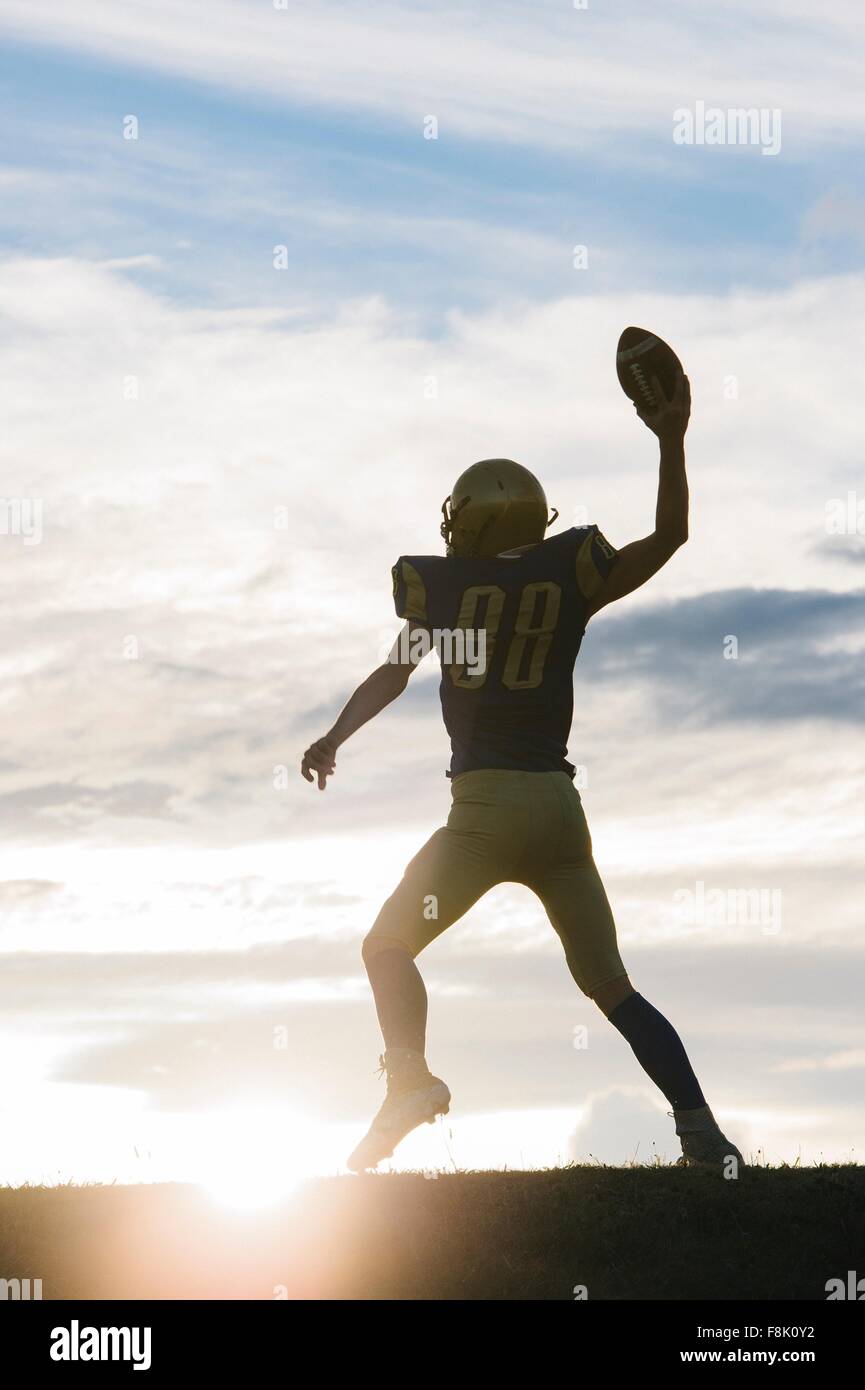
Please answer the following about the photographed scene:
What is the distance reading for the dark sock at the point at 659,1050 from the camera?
804 cm

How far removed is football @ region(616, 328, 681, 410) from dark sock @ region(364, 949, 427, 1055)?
2.76 meters

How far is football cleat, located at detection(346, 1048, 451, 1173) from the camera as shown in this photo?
743 centimetres

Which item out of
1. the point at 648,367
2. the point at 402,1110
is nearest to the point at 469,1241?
the point at 402,1110

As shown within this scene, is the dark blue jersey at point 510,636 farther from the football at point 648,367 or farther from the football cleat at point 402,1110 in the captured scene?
the football cleat at point 402,1110

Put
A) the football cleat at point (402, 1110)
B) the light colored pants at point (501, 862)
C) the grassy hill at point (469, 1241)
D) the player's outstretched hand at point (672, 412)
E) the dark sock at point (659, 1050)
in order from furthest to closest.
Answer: the dark sock at point (659, 1050) → the player's outstretched hand at point (672, 412) → the light colored pants at point (501, 862) → the football cleat at point (402, 1110) → the grassy hill at point (469, 1241)

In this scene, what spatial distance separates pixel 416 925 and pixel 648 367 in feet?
9.01

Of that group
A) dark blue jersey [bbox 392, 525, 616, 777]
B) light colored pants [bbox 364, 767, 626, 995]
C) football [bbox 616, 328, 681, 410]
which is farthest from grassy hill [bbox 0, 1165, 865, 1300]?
football [bbox 616, 328, 681, 410]

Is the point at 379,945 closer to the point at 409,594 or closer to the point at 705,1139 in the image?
the point at 409,594

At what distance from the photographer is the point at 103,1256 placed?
740 cm

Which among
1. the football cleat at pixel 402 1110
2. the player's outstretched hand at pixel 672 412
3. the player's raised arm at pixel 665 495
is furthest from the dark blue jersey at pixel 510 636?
the football cleat at pixel 402 1110

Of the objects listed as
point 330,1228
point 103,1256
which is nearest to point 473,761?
point 330,1228

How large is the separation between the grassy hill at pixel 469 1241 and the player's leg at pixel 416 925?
2.00 ft
